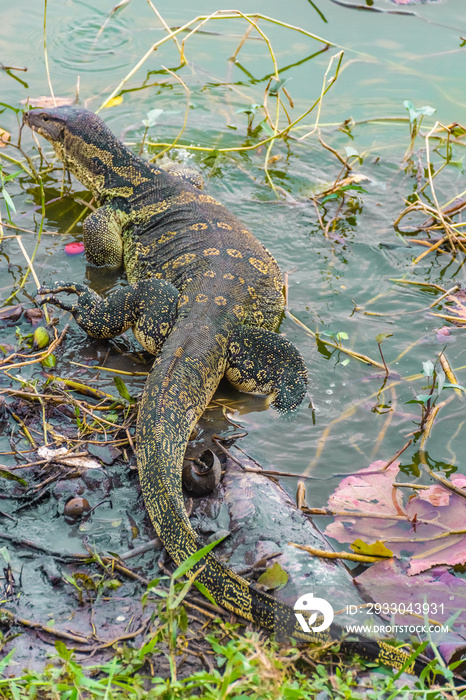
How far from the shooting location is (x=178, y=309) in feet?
16.2

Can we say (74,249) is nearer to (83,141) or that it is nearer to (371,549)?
(83,141)

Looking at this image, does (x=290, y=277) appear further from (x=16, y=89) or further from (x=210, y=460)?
(x=16, y=89)

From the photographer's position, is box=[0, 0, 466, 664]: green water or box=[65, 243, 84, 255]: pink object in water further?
box=[65, 243, 84, 255]: pink object in water

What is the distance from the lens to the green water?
4.60 m

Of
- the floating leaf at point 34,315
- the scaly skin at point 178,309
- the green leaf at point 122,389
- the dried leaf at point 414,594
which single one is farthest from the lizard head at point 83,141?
the dried leaf at point 414,594

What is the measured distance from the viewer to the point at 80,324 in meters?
5.13

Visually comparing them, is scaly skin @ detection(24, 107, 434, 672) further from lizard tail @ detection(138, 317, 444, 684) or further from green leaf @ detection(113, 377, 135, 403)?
green leaf @ detection(113, 377, 135, 403)

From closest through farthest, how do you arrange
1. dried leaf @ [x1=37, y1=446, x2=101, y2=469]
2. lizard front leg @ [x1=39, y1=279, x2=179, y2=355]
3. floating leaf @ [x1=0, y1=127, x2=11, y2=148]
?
dried leaf @ [x1=37, y1=446, x2=101, y2=469] → lizard front leg @ [x1=39, y1=279, x2=179, y2=355] → floating leaf @ [x1=0, y1=127, x2=11, y2=148]

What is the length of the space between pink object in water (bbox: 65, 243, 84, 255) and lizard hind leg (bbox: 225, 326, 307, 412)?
2.20 metres

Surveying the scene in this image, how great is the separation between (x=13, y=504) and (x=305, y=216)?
432 cm

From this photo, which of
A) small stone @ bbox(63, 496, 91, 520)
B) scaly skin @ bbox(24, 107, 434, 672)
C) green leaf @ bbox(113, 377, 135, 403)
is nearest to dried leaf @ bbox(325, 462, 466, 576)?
scaly skin @ bbox(24, 107, 434, 672)

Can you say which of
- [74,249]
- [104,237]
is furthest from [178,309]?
[74,249]

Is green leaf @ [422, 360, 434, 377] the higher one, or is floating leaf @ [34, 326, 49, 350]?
green leaf @ [422, 360, 434, 377]

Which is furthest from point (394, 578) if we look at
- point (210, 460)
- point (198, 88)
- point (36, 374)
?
point (198, 88)
